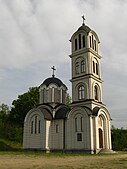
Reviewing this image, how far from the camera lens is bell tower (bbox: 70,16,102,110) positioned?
105 feet

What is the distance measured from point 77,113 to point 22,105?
24293 millimetres

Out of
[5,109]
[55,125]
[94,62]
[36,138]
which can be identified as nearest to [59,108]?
[55,125]

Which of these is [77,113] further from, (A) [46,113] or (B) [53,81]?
(B) [53,81]

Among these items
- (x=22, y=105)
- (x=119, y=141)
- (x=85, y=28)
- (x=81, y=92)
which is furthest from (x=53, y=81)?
(x=22, y=105)

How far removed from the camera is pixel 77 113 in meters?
30.7

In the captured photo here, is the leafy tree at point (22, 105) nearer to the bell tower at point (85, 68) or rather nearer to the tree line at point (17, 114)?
the tree line at point (17, 114)

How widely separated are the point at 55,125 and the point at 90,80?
7941 millimetres

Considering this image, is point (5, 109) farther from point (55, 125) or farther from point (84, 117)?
point (84, 117)

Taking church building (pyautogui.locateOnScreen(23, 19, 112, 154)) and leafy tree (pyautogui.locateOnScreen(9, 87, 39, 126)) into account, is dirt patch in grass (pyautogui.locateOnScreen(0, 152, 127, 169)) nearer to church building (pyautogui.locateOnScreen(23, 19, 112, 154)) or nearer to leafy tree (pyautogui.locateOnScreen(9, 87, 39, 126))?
church building (pyautogui.locateOnScreen(23, 19, 112, 154))

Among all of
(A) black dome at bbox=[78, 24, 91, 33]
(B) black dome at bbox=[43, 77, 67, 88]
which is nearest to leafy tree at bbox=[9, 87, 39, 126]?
(B) black dome at bbox=[43, 77, 67, 88]

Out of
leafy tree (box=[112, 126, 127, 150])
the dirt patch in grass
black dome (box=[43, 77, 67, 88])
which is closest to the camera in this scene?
the dirt patch in grass

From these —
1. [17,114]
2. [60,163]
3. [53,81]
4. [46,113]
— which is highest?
[53,81]

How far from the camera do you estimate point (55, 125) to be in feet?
107

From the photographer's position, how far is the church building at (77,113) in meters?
29.8
